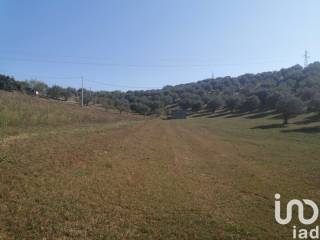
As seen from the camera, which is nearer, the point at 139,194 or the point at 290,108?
the point at 139,194

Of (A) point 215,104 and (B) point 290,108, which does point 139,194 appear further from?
(A) point 215,104

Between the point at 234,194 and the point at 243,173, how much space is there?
437cm

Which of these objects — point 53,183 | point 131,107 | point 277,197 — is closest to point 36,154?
point 53,183

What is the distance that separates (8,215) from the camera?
8570 mm
